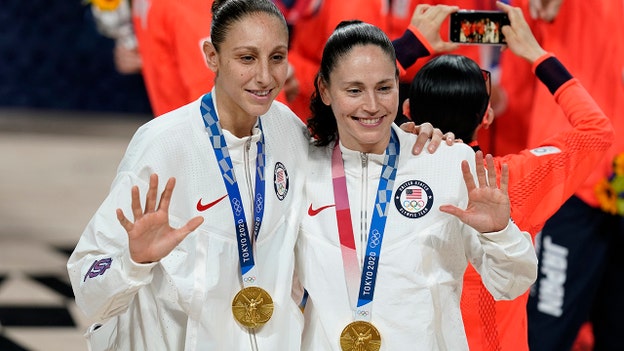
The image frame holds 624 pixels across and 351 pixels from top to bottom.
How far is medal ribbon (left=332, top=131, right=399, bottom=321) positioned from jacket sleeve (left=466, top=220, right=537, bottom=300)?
271 millimetres

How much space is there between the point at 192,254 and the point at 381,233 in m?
0.53

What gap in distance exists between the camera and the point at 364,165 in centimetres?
346

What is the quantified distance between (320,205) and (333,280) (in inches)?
8.7

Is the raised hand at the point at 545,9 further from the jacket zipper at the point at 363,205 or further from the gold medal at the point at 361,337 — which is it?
the gold medal at the point at 361,337

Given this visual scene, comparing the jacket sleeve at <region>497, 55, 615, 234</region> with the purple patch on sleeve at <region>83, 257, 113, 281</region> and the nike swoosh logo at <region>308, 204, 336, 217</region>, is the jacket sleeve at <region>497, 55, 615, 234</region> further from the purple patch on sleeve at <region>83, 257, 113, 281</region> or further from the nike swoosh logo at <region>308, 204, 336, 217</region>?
the purple patch on sleeve at <region>83, 257, 113, 281</region>

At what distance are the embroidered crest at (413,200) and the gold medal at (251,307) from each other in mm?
466

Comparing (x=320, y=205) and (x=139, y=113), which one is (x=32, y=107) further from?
(x=320, y=205)

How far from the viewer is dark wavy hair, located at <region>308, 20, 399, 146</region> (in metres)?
3.40

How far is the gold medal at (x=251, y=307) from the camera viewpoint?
339cm

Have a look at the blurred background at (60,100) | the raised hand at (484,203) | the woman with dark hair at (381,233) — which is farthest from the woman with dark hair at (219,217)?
the blurred background at (60,100)

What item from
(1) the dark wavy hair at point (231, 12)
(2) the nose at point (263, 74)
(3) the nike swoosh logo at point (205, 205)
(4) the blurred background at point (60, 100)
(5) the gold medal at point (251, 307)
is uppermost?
(1) the dark wavy hair at point (231, 12)

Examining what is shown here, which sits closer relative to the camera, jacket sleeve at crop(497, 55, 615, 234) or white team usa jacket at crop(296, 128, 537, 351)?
white team usa jacket at crop(296, 128, 537, 351)

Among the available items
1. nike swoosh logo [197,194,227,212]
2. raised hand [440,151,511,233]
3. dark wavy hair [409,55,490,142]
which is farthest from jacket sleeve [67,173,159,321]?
dark wavy hair [409,55,490,142]

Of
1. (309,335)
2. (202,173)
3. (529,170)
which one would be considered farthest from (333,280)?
(529,170)
